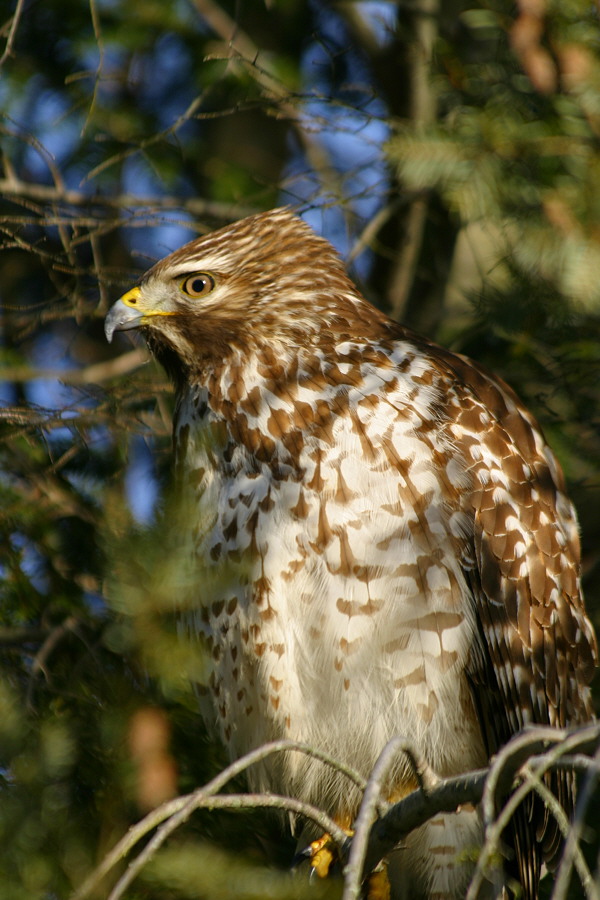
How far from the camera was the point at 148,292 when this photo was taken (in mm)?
3695

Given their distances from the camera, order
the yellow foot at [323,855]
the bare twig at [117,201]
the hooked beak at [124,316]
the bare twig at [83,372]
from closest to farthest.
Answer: the yellow foot at [323,855] → the hooked beak at [124,316] → the bare twig at [83,372] → the bare twig at [117,201]

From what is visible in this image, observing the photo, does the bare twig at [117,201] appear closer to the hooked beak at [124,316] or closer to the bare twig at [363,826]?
the hooked beak at [124,316]

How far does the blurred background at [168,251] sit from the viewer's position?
6.25ft

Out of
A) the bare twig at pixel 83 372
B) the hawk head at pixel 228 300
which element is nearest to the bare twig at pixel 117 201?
the bare twig at pixel 83 372

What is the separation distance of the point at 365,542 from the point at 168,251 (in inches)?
78.3

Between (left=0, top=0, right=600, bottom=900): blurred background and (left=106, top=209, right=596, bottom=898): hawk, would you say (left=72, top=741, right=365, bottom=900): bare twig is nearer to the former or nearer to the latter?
(left=0, top=0, right=600, bottom=900): blurred background

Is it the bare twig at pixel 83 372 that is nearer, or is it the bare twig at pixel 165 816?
the bare twig at pixel 165 816

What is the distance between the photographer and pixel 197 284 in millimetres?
3736

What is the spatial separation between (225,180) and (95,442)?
184 centimetres

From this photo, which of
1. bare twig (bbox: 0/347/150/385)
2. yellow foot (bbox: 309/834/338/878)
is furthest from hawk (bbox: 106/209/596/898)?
bare twig (bbox: 0/347/150/385)

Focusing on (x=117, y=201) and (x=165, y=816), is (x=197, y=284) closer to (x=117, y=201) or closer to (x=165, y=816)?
(x=117, y=201)

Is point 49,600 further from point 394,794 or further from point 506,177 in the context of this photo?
point 506,177

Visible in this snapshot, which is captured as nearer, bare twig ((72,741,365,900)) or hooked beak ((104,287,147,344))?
bare twig ((72,741,365,900))

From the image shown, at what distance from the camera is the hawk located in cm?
315
